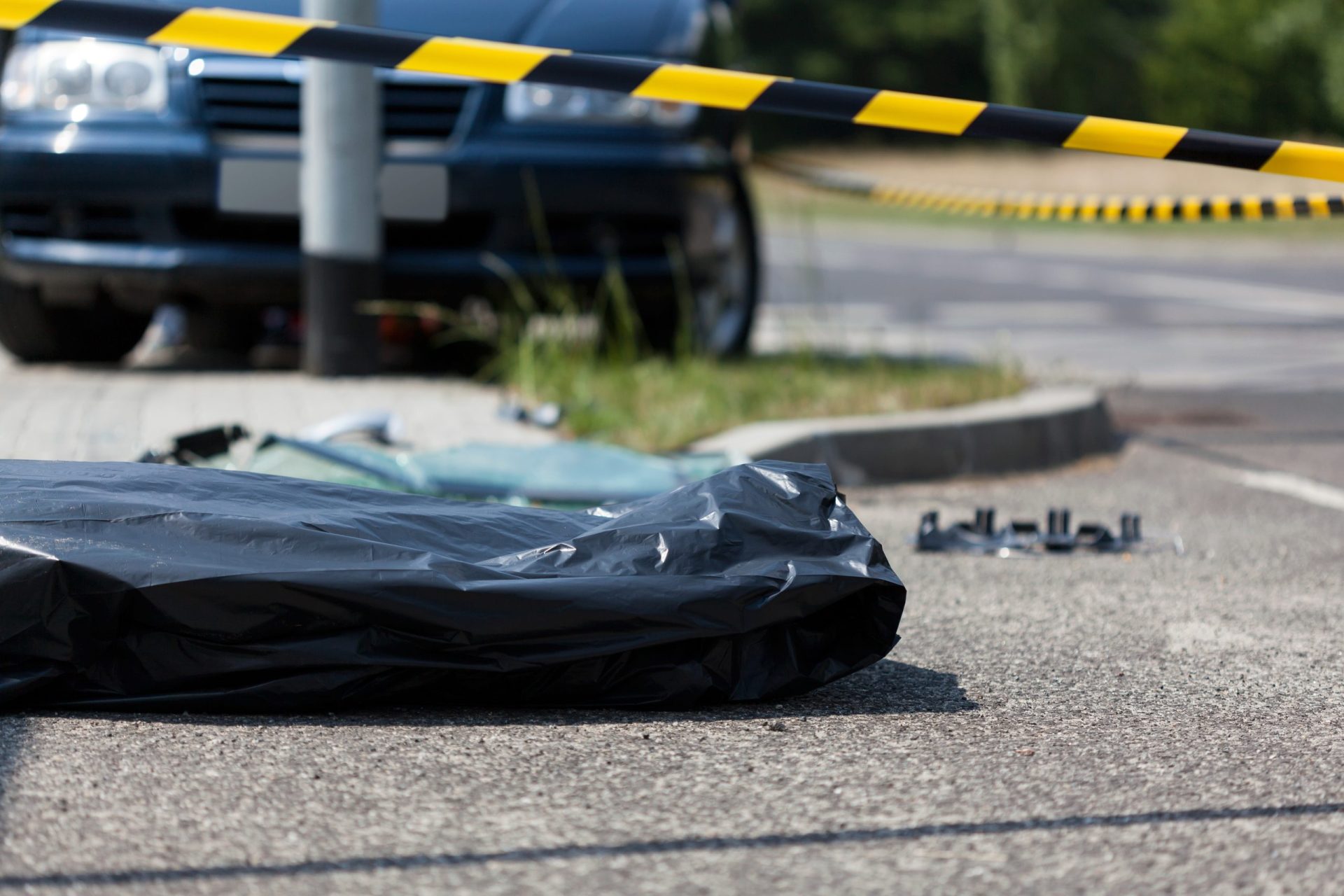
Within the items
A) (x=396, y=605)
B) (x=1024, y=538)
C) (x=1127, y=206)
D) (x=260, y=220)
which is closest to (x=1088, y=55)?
(x=1127, y=206)

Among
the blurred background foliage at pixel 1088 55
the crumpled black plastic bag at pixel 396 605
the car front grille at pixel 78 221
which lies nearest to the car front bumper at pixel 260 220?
the car front grille at pixel 78 221

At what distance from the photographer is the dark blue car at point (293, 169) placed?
548 cm

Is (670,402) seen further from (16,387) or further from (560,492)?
(16,387)

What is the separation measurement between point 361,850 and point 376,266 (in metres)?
3.71

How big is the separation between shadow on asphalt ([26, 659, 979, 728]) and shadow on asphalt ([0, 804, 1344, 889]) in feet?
1.72

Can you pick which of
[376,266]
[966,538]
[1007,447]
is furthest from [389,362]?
Result: [966,538]

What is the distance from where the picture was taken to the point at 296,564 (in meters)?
2.57

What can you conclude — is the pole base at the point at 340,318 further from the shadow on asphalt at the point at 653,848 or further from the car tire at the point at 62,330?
the shadow on asphalt at the point at 653,848

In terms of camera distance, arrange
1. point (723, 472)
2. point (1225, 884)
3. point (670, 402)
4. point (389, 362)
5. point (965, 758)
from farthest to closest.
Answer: point (389, 362), point (670, 402), point (723, 472), point (965, 758), point (1225, 884)

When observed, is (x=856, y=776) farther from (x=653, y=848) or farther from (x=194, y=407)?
(x=194, y=407)

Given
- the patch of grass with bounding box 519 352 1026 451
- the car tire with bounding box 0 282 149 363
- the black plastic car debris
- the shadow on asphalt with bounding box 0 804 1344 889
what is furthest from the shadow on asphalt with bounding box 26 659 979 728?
the car tire with bounding box 0 282 149 363

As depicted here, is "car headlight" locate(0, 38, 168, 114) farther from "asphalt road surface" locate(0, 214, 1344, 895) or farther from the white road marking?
the white road marking

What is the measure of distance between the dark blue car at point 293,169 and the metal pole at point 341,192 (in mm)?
95

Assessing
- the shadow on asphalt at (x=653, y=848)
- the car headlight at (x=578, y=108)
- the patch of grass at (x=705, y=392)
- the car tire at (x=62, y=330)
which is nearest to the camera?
the shadow on asphalt at (x=653, y=848)
